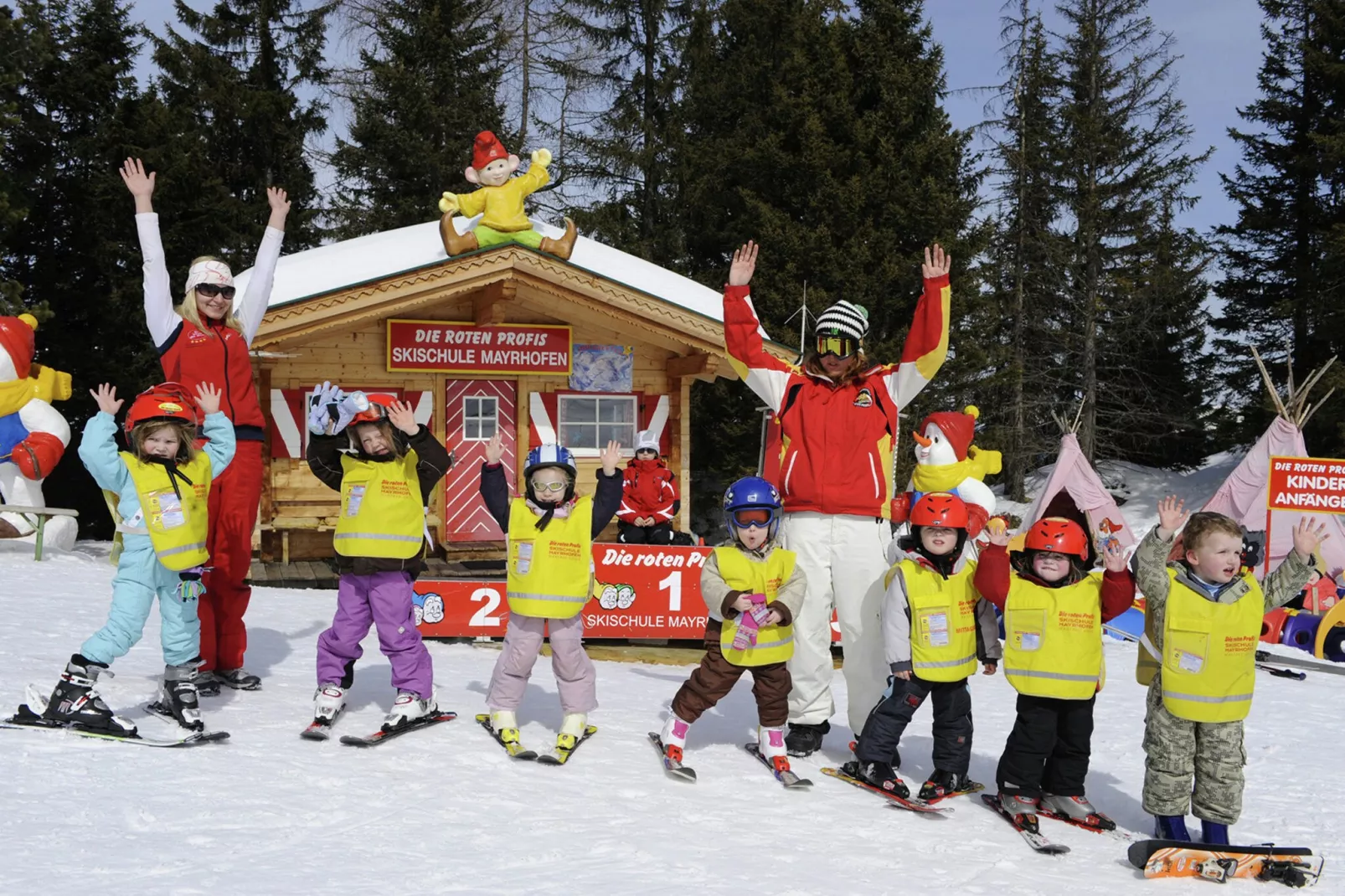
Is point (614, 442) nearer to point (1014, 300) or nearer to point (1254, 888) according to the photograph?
point (1254, 888)

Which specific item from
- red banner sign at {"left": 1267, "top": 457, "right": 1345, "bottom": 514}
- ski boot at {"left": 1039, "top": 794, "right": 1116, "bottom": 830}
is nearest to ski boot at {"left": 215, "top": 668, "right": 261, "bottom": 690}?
ski boot at {"left": 1039, "top": 794, "right": 1116, "bottom": 830}

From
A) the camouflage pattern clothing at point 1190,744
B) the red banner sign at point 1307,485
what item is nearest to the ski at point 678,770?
the camouflage pattern clothing at point 1190,744

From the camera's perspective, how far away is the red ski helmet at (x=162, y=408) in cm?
471

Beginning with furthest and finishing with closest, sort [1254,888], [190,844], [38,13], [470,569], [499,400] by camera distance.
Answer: [38,13]
[499,400]
[470,569]
[1254,888]
[190,844]

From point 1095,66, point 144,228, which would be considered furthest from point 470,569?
point 1095,66

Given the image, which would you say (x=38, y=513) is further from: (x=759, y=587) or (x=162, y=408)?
(x=759, y=587)

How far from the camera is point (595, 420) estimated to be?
44.3ft

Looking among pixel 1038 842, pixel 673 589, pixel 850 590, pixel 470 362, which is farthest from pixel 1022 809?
pixel 470 362

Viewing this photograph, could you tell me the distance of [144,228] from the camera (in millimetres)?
5066

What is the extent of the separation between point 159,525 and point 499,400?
8.56m

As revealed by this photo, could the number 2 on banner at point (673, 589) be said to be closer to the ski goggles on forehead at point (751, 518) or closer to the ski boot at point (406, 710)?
the ski boot at point (406, 710)

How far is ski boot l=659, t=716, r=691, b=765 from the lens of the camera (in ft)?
16.1

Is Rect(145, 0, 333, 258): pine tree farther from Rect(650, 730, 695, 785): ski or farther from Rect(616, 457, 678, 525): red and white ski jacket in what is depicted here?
Rect(650, 730, 695, 785): ski

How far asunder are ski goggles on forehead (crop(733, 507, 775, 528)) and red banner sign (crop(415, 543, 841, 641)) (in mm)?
3658
